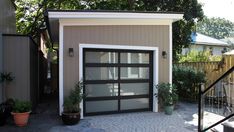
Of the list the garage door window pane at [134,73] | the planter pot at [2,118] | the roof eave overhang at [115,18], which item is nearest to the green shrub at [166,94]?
the garage door window pane at [134,73]

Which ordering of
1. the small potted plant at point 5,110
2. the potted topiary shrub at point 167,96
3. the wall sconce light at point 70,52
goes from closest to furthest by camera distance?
the small potted plant at point 5,110, the wall sconce light at point 70,52, the potted topiary shrub at point 167,96

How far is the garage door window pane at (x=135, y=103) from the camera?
29.2ft

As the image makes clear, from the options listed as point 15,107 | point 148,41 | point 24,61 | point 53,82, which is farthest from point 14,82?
point 53,82

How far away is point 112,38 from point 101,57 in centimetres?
67

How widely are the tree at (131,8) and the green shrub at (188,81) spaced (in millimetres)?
3093

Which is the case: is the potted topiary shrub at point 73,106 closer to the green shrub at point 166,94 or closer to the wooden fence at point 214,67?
the green shrub at point 166,94

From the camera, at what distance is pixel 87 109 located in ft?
27.8

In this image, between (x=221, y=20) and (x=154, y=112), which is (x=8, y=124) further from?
(x=221, y=20)

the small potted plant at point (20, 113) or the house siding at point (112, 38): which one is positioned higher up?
the house siding at point (112, 38)

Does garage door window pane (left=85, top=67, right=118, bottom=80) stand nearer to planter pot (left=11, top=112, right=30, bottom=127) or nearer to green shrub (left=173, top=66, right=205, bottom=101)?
planter pot (left=11, top=112, right=30, bottom=127)

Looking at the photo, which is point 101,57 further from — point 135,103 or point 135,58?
point 135,103

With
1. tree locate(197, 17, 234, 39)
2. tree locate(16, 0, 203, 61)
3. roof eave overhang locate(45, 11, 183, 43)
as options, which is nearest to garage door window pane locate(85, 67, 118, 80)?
roof eave overhang locate(45, 11, 183, 43)

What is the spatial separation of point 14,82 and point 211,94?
279 inches

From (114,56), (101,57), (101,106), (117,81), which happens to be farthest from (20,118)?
(114,56)
